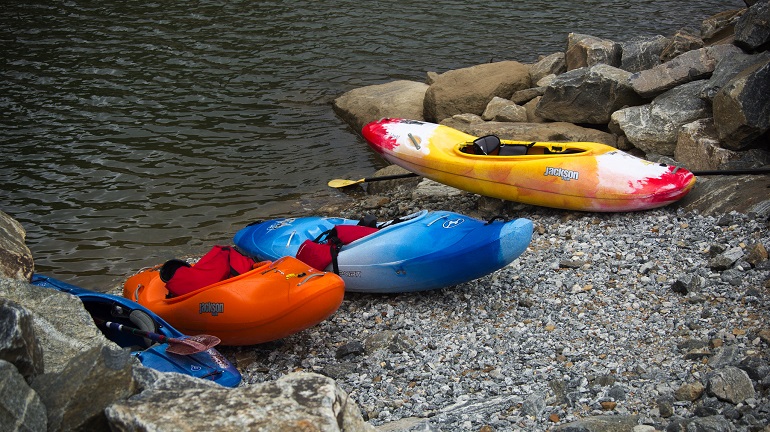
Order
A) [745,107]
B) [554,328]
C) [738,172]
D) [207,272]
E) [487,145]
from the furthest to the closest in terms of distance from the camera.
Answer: [487,145] < [745,107] < [738,172] < [207,272] < [554,328]

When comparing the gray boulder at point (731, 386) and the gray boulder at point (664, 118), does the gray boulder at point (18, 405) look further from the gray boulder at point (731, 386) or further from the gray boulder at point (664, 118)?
the gray boulder at point (664, 118)

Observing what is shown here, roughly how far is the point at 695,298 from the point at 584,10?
11.1m

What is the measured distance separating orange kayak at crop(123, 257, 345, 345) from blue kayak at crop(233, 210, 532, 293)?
21.9 inches

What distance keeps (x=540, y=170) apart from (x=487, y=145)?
668 mm

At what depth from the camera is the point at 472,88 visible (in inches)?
397

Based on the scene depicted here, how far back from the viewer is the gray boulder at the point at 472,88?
9930 mm

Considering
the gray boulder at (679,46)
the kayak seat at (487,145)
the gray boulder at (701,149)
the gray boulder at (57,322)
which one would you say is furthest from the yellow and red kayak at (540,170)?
the gray boulder at (57,322)

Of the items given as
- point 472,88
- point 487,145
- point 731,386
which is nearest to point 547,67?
point 472,88

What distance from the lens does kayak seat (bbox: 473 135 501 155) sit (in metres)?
7.21

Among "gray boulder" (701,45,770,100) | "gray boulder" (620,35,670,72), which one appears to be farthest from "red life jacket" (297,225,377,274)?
"gray boulder" (620,35,670,72)

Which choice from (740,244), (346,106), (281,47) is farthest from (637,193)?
(281,47)

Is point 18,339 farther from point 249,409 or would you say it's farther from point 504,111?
point 504,111

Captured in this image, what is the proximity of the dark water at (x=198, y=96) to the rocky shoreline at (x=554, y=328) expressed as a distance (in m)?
1.55

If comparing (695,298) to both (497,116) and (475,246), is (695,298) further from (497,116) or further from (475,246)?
(497,116)
